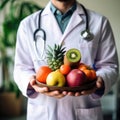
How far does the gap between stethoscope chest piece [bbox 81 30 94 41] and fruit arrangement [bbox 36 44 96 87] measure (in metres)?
0.16

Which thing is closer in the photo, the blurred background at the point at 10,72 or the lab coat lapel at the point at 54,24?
the lab coat lapel at the point at 54,24

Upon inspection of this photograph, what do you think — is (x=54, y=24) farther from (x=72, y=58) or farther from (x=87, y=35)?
(x=72, y=58)

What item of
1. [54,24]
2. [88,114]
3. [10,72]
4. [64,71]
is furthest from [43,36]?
[10,72]

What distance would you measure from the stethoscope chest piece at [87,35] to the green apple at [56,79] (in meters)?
0.30

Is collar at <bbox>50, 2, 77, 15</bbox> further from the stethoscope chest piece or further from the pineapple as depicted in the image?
the pineapple

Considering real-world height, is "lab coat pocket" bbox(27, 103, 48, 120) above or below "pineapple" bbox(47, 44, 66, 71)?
below

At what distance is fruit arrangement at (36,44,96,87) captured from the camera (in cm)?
112

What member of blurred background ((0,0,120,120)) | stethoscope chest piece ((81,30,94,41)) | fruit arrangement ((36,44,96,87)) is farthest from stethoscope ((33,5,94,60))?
blurred background ((0,0,120,120))

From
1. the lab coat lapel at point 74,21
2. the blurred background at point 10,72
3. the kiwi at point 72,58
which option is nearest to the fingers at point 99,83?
the kiwi at point 72,58

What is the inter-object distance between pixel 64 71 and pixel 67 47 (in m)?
0.25

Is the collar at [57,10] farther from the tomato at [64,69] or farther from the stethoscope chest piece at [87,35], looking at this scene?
the tomato at [64,69]

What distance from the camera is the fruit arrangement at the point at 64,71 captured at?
1118 millimetres

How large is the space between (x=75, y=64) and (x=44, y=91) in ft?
0.56

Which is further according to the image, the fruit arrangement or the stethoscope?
the stethoscope
